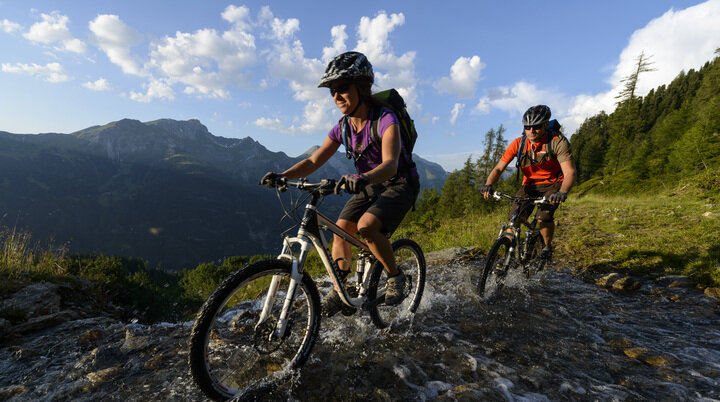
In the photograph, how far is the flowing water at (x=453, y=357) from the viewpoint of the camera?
2.78 metres

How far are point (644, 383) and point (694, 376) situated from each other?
630mm

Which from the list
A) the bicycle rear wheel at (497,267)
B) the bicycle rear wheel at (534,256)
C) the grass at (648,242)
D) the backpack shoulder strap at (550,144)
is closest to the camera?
the bicycle rear wheel at (497,267)

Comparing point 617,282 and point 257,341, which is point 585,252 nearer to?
point 617,282

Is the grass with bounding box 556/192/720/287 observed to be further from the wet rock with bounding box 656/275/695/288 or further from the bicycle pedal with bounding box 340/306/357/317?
the bicycle pedal with bounding box 340/306/357/317

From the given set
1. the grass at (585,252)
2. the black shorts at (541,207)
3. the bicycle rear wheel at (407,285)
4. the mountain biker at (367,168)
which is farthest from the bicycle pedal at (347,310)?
the grass at (585,252)

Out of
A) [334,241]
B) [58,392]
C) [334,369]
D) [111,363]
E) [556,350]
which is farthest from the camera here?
[334,241]

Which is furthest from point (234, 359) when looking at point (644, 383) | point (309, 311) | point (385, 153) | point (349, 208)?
point (644, 383)

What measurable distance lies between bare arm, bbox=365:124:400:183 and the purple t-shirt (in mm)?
103

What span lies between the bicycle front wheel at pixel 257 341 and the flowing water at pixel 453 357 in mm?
243

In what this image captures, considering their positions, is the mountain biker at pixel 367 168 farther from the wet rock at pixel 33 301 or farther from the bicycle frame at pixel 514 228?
the wet rock at pixel 33 301

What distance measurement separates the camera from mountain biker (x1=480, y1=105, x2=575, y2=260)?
542cm

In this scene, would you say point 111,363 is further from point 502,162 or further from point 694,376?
point 502,162

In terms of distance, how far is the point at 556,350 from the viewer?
355 cm

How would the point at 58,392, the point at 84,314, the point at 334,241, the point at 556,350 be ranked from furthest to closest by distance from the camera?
1. the point at 84,314
2. the point at 334,241
3. the point at 556,350
4. the point at 58,392
